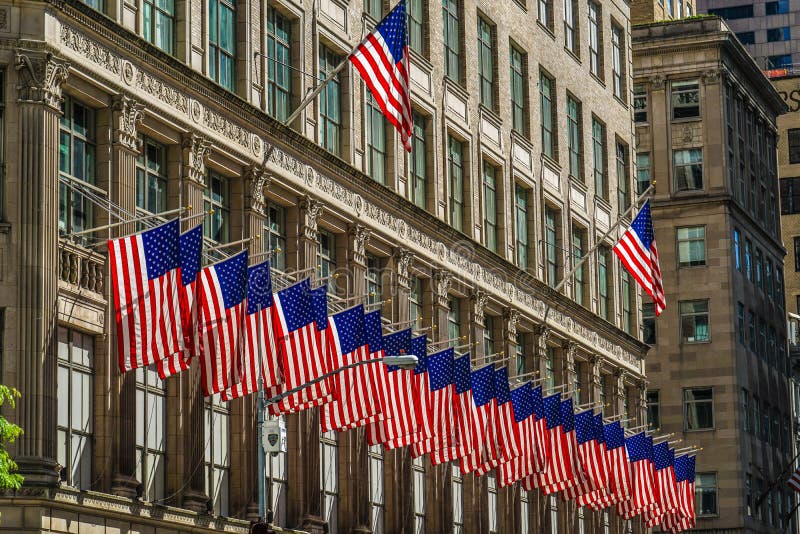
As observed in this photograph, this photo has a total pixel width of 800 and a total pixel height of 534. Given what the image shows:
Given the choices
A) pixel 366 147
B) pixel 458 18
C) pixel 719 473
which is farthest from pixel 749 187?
pixel 366 147

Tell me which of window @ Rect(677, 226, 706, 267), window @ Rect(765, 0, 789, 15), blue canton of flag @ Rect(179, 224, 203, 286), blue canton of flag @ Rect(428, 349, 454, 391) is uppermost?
window @ Rect(765, 0, 789, 15)

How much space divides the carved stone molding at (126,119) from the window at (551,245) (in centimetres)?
3163

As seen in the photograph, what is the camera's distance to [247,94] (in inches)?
1912

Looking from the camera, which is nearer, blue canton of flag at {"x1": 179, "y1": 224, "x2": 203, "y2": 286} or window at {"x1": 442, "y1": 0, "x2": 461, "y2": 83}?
blue canton of flag at {"x1": 179, "y1": 224, "x2": 203, "y2": 286}

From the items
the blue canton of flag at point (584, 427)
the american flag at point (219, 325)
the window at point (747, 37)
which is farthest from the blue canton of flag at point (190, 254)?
the window at point (747, 37)

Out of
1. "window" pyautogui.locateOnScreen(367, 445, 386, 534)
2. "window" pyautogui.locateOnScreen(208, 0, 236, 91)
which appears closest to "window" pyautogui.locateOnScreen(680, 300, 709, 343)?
"window" pyautogui.locateOnScreen(367, 445, 386, 534)

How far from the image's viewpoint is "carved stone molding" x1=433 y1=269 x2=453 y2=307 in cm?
6066

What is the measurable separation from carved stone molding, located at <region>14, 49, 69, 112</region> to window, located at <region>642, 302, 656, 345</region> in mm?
63594

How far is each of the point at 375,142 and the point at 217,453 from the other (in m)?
14.7

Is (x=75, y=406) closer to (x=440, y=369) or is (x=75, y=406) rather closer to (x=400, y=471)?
(x=440, y=369)

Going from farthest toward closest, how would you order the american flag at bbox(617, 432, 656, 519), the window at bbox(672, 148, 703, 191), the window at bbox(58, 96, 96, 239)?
the window at bbox(672, 148, 703, 191), the american flag at bbox(617, 432, 656, 519), the window at bbox(58, 96, 96, 239)

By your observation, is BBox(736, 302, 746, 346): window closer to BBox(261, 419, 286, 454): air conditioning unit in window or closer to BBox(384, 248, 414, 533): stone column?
BBox(384, 248, 414, 533): stone column

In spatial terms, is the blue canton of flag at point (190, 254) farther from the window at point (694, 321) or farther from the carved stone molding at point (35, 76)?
the window at point (694, 321)

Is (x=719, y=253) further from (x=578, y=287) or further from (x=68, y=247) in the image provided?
(x=68, y=247)
